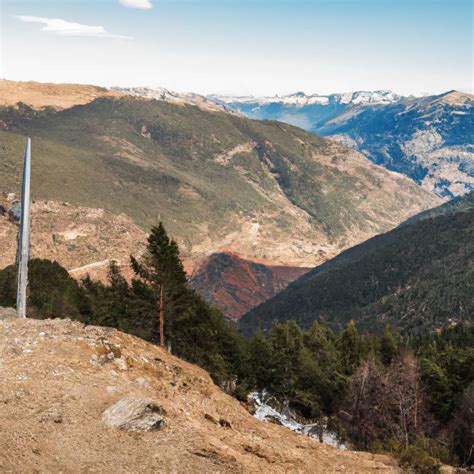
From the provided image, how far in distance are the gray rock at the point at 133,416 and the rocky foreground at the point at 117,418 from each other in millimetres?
39

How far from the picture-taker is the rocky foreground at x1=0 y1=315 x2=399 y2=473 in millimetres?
16266

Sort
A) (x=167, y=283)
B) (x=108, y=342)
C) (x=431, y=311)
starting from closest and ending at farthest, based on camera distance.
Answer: (x=108, y=342) < (x=167, y=283) < (x=431, y=311)

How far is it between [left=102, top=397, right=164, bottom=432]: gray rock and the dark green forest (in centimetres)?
1104

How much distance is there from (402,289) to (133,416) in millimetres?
149738

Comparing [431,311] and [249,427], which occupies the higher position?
[249,427]

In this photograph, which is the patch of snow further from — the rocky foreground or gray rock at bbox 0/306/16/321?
gray rock at bbox 0/306/16/321

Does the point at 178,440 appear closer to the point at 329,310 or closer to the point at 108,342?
the point at 108,342

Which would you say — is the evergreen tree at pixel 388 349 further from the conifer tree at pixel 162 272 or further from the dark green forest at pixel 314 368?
the conifer tree at pixel 162 272

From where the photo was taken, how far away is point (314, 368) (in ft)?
191

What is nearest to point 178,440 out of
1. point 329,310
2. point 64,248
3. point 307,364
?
point 307,364

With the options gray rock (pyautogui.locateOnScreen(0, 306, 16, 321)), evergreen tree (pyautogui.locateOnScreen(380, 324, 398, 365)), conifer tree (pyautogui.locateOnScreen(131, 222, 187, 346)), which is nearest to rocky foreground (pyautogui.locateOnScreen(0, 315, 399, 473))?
gray rock (pyautogui.locateOnScreen(0, 306, 16, 321))

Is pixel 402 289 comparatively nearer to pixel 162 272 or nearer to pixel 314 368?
pixel 314 368

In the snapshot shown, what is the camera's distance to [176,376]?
77.4 feet

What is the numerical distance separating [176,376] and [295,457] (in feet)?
23.6
